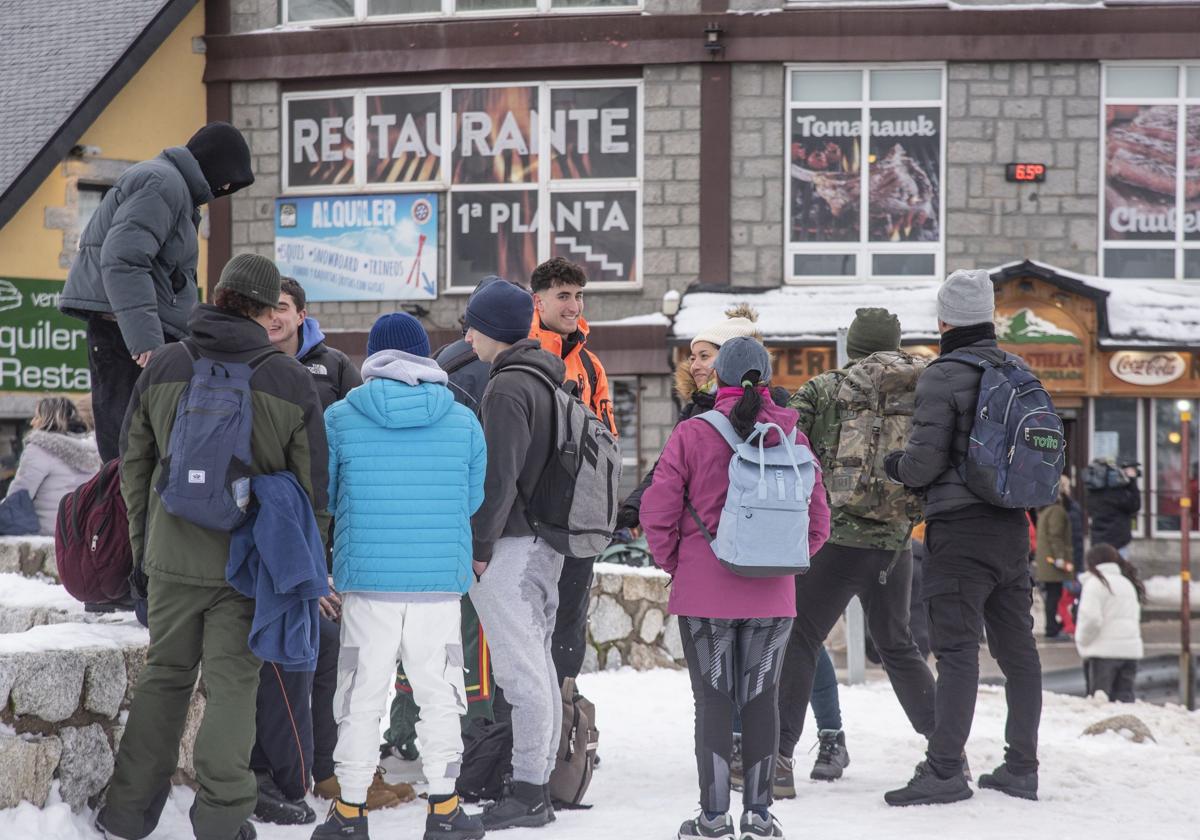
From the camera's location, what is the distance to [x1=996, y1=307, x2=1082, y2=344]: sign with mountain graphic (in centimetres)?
1627

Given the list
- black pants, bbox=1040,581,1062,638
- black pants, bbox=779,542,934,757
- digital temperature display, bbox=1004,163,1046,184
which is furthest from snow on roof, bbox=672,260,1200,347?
black pants, bbox=779,542,934,757

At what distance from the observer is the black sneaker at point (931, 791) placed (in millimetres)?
5492

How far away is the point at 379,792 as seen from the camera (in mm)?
5387

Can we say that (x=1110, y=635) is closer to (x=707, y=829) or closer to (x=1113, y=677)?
(x=1113, y=677)

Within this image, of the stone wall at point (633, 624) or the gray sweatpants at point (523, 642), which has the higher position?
the gray sweatpants at point (523, 642)

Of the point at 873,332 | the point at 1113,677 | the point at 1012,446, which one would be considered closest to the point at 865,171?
the point at 1113,677

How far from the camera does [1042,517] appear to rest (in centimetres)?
1498

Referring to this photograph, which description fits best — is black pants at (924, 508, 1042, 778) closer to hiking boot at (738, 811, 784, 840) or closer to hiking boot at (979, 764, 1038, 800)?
hiking boot at (979, 764, 1038, 800)

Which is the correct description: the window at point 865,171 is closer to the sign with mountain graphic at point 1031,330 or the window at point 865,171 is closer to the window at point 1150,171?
the sign with mountain graphic at point 1031,330

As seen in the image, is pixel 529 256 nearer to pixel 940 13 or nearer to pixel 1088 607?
pixel 940 13

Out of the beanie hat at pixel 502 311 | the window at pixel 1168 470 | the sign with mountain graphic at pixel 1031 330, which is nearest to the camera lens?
the beanie hat at pixel 502 311

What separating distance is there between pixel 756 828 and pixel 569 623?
1.21 metres

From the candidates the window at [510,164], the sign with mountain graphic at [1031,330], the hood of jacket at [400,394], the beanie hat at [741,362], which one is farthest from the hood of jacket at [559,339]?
the sign with mountain graphic at [1031,330]

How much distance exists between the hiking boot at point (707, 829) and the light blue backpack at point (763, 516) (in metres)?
0.82
